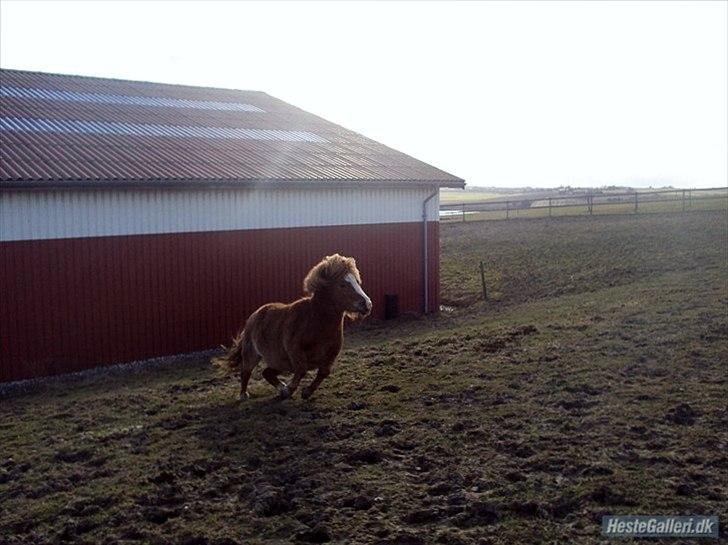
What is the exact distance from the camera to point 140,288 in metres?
14.7

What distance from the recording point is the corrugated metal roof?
47.7 feet

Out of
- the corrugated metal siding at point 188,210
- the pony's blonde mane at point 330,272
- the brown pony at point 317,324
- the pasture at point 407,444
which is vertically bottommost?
the pasture at point 407,444

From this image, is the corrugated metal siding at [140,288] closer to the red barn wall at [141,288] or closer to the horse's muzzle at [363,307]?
the red barn wall at [141,288]

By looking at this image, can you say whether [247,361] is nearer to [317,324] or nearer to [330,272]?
[317,324]

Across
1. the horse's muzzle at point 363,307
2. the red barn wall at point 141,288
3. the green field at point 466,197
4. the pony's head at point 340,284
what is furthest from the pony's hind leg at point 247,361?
the green field at point 466,197

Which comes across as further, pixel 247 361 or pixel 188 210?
pixel 188 210

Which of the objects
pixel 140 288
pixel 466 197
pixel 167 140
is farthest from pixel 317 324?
pixel 466 197

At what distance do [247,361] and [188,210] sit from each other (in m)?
6.15

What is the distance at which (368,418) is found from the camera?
8.25 meters

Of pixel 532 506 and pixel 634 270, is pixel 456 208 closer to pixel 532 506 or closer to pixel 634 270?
pixel 634 270

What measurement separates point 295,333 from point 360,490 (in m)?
3.30

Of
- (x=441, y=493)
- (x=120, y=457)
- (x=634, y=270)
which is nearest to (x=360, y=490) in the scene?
(x=441, y=493)

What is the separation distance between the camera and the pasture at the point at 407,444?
568cm

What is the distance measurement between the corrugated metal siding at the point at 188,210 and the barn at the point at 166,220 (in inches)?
0.9
